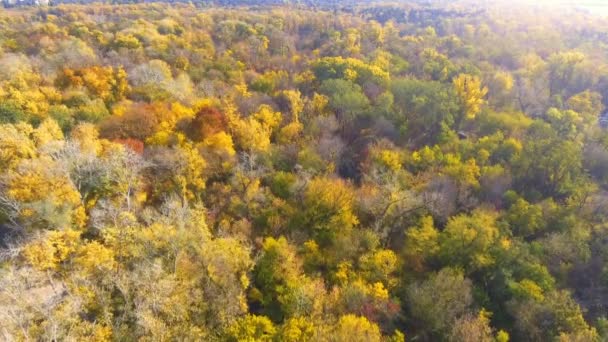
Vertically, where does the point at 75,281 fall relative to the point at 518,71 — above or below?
below

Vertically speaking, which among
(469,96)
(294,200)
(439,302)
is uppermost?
(469,96)

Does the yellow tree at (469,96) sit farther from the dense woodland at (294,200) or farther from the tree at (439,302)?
the tree at (439,302)

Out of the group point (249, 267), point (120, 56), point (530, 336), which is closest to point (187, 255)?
point (249, 267)

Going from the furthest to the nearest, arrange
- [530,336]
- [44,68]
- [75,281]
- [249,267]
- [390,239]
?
[44,68], [390,239], [249,267], [530,336], [75,281]

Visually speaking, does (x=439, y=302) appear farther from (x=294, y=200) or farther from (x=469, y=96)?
(x=469, y=96)

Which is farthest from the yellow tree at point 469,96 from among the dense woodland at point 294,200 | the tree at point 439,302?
the tree at point 439,302

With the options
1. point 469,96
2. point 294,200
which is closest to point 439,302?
point 294,200

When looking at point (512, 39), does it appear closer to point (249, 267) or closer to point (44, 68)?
point (249, 267)

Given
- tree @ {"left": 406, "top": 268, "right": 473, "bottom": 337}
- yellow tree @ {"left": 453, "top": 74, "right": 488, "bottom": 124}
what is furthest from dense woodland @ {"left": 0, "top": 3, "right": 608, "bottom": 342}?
yellow tree @ {"left": 453, "top": 74, "right": 488, "bottom": 124}
